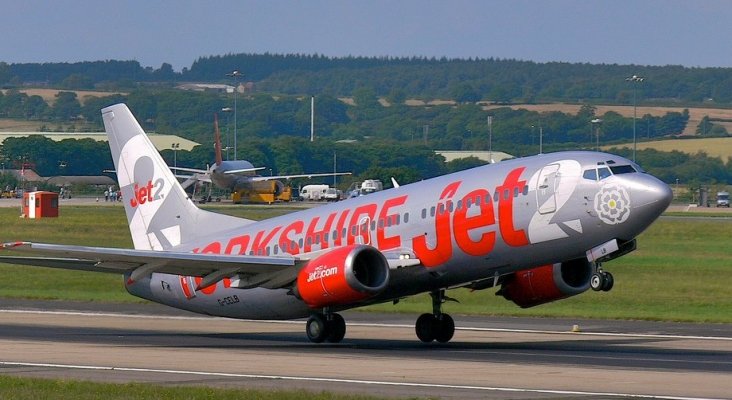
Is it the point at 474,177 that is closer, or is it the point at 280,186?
the point at 474,177

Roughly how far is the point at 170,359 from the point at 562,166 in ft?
34.3

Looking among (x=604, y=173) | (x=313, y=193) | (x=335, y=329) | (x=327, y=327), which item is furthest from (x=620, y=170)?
(x=313, y=193)

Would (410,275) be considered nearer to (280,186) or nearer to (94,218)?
(94,218)

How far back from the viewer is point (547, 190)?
36.1 meters

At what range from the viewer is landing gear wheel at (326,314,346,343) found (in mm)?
39281

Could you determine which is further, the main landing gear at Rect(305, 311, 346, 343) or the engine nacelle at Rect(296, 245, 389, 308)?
the main landing gear at Rect(305, 311, 346, 343)

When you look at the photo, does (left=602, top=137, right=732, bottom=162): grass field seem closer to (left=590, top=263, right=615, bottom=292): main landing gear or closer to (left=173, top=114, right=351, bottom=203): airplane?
(left=173, top=114, right=351, bottom=203): airplane

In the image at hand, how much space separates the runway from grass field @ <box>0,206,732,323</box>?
4.09 meters

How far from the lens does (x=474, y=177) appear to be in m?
37.7

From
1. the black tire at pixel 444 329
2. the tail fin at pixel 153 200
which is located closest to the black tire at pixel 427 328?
the black tire at pixel 444 329

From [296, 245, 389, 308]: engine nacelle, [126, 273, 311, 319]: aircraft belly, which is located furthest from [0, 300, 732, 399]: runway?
[296, 245, 389, 308]: engine nacelle

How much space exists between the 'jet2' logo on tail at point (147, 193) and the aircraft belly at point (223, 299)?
98.6 inches

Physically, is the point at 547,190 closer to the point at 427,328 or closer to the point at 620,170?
the point at 620,170

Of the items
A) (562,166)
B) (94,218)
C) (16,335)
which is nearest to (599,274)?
(562,166)
